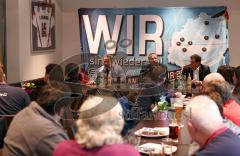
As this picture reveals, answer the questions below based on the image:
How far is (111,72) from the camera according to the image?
3.58 m

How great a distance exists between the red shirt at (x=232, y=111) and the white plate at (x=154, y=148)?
0.50 m

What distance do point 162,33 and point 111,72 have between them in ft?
14.0

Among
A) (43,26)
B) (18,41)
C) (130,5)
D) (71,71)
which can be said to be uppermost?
(130,5)

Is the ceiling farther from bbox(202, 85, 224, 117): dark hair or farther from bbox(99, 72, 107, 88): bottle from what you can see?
bbox(202, 85, 224, 117): dark hair

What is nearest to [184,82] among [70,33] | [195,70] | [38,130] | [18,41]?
[195,70]

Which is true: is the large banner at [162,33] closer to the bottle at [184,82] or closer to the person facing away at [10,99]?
the bottle at [184,82]

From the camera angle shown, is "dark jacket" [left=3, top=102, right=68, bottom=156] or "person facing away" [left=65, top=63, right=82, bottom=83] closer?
"dark jacket" [left=3, top=102, right=68, bottom=156]

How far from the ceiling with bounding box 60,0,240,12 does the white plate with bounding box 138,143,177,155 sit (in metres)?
5.52

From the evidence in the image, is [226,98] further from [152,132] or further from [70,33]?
[70,33]

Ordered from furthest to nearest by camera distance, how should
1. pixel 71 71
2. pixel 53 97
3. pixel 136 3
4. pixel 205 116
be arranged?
pixel 136 3 → pixel 71 71 → pixel 53 97 → pixel 205 116

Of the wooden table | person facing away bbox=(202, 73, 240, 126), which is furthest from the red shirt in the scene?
the wooden table

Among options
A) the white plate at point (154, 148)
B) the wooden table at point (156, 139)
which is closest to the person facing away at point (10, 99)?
the wooden table at point (156, 139)

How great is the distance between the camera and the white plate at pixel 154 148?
8.58 feet

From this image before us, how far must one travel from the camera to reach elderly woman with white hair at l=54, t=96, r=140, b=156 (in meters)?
1.64
